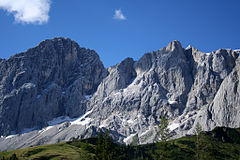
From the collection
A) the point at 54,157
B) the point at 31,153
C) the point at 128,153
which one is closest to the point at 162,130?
the point at 54,157

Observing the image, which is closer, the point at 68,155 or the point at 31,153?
the point at 68,155

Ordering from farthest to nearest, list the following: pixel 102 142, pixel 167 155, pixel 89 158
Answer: pixel 89 158 < pixel 102 142 < pixel 167 155

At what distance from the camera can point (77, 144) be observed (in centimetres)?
18138

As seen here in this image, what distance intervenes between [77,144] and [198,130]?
132838mm

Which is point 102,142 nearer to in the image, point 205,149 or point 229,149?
point 205,149

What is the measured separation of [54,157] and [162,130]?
95.5m

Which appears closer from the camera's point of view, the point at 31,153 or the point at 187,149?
the point at 31,153

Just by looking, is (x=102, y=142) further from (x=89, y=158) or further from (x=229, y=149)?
(x=229, y=149)

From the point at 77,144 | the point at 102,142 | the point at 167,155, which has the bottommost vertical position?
the point at 167,155

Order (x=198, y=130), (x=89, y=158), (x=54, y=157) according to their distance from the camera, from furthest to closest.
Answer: (x=54, y=157), (x=89, y=158), (x=198, y=130)

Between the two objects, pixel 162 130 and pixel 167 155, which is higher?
pixel 162 130

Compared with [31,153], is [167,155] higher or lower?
lower

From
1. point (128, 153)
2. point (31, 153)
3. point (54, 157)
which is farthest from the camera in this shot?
point (128, 153)

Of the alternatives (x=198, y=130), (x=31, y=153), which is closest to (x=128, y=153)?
(x=31, y=153)
